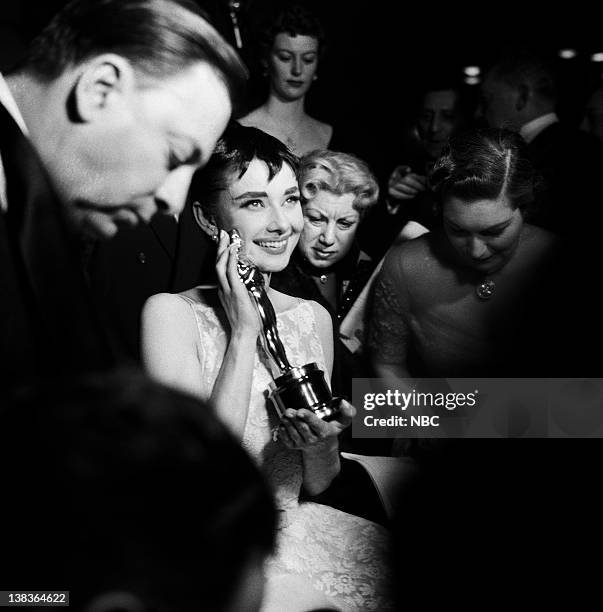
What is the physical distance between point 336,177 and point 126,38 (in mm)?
694

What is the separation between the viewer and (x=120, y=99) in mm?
1172

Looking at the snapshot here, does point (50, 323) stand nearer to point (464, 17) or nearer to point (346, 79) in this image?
point (346, 79)

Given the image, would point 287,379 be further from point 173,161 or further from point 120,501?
point 120,501

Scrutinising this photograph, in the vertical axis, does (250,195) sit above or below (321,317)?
above

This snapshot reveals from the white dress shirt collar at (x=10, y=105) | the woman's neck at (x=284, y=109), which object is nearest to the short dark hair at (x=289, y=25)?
the woman's neck at (x=284, y=109)

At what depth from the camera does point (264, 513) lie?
66 centimetres

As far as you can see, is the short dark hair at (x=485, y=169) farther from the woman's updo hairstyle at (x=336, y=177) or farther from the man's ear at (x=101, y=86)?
the man's ear at (x=101, y=86)

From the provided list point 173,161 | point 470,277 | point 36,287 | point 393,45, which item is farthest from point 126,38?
point 393,45

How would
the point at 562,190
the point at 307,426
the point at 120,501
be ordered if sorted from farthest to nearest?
the point at 562,190, the point at 307,426, the point at 120,501

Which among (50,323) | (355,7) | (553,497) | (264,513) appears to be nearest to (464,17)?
(355,7)

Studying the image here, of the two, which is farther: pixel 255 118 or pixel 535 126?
pixel 535 126

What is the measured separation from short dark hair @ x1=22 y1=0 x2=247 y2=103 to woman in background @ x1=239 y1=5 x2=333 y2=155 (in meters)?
0.77

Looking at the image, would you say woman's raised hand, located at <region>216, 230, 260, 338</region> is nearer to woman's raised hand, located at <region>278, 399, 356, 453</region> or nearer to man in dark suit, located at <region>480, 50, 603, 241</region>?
woman's raised hand, located at <region>278, 399, 356, 453</region>

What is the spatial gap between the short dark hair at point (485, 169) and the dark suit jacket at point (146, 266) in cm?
51
